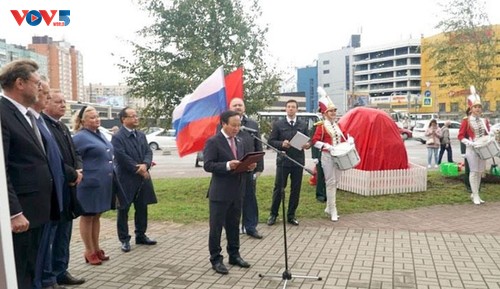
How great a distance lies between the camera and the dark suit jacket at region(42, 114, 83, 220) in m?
4.44

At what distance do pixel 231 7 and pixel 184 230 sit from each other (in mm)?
5326

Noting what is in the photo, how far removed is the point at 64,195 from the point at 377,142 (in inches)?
295

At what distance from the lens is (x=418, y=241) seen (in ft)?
21.2

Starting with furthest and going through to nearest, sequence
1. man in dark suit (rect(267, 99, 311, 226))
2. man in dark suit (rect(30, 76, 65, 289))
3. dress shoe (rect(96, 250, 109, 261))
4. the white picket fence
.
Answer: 1. the white picket fence
2. man in dark suit (rect(267, 99, 311, 226))
3. dress shoe (rect(96, 250, 109, 261))
4. man in dark suit (rect(30, 76, 65, 289))

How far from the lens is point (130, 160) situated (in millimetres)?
5957

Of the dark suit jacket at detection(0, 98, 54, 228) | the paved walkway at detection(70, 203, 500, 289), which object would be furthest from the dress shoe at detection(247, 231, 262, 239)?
the dark suit jacket at detection(0, 98, 54, 228)

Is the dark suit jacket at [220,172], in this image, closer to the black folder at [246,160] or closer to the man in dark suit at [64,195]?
the black folder at [246,160]

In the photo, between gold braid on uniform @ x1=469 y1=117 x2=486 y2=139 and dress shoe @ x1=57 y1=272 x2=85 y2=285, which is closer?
dress shoe @ x1=57 y1=272 x2=85 y2=285

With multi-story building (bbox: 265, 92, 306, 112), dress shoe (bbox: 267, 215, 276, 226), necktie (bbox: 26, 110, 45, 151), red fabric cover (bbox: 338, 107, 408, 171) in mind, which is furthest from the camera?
multi-story building (bbox: 265, 92, 306, 112)

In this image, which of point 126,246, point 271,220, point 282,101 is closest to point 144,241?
point 126,246

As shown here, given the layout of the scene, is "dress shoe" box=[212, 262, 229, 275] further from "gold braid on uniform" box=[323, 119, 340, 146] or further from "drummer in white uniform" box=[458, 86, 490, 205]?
"drummer in white uniform" box=[458, 86, 490, 205]

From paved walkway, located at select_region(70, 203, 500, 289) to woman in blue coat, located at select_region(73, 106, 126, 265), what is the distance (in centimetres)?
41

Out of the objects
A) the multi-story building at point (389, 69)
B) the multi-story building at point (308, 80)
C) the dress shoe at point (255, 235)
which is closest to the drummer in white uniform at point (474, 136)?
the dress shoe at point (255, 235)

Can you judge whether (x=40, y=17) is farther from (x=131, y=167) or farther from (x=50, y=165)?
(x=131, y=167)
